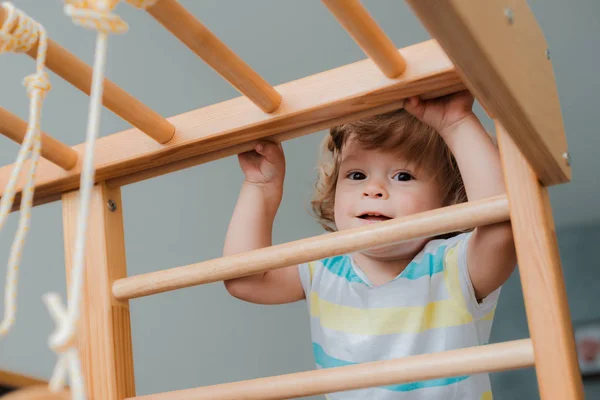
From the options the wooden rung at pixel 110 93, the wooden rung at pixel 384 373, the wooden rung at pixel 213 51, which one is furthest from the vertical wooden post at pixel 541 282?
the wooden rung at pixel 110 93

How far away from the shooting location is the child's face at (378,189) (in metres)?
0.94

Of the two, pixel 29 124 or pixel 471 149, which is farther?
pixel 471 149

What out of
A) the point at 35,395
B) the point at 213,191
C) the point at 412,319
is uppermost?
the point at 213,191

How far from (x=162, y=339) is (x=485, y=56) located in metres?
1.25

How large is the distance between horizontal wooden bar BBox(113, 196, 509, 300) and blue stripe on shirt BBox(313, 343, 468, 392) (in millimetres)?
275

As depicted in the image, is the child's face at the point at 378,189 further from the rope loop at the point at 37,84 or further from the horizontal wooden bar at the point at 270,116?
the rope loop at the point at 37,84

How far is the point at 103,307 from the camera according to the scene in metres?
0.71

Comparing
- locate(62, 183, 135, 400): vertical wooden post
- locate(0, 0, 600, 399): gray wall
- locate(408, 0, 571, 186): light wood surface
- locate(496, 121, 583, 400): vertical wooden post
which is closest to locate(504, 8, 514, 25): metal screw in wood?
locate(408, 0, 571, 186): light wood surface

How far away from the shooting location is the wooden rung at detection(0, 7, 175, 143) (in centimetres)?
57

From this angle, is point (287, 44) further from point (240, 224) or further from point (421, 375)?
point (421, 375)

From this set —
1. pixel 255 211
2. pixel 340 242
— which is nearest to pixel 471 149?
pixel 340 242

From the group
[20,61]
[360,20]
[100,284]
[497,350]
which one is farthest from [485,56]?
[20,61]

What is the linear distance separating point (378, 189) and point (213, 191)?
2.41 ft

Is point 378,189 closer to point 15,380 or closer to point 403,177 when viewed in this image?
point 403,177
